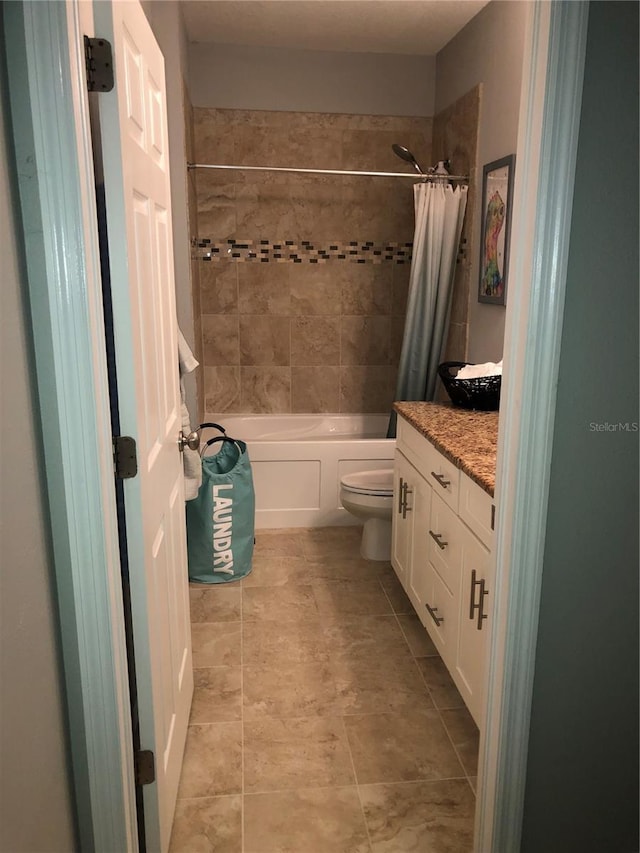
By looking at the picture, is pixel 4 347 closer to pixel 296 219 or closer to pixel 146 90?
pixel 146 90

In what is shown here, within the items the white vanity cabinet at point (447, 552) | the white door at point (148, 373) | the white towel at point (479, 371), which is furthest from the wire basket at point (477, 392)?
the white door at point (148, 373)

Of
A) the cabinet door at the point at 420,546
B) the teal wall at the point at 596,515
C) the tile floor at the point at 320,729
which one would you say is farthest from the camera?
the cabinet door at the point at 420,546

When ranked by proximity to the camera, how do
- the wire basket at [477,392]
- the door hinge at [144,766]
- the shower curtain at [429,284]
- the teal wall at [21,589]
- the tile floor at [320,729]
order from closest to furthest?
the teal wall at [21,589]
the door hinge at [144,766]
the tile floor at [320,729]
the wire basket at [477,392]
the shower curtain at [429,284]

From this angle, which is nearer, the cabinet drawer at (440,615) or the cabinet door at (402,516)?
the cabinet drawer at (440,615)

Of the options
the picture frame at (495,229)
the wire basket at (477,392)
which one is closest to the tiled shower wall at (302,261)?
the picture frame at (495,229)

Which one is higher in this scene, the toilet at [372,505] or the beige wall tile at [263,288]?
the beige wall tile at [263,288]

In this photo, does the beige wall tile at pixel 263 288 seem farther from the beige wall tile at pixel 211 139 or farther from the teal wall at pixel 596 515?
the teal wall at pixel 596 515

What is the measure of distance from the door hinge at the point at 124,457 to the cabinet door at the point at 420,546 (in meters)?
1.33

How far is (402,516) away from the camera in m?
2.77

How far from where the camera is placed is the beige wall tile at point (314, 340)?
4.22 m

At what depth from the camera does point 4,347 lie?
0.99 metres

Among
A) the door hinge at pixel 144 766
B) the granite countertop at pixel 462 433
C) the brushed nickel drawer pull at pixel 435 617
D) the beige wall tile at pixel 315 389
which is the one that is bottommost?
the brushed nickel drawer pull at pixel 435 617

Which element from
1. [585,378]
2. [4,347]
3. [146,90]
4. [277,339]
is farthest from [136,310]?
[277,339]

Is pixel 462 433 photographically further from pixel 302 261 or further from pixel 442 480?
pixel 302 261
